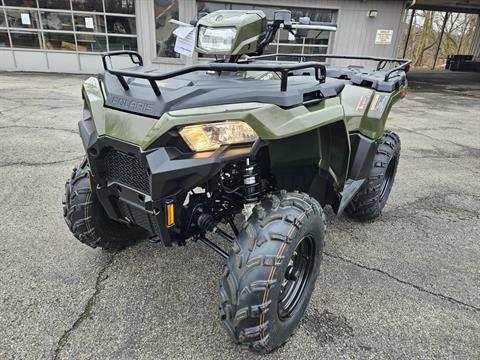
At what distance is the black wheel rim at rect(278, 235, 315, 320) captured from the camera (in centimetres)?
201

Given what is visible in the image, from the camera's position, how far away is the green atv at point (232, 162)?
1.52 m

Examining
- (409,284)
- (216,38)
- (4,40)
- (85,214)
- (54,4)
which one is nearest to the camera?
(216,38)

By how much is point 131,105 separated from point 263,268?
93cm

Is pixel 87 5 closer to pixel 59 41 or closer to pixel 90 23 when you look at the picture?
pixel 90 23

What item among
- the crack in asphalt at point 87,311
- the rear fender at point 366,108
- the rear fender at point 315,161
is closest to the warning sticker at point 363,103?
the rear fender at point 366,108

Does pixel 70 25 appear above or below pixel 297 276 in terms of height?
above

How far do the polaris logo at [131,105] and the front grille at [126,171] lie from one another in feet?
0.73

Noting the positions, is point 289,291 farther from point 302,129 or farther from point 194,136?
point 194,136

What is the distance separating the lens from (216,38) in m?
2.05

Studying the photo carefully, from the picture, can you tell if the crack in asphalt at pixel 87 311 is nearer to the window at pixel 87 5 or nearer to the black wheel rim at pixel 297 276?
the black wheel rim at pixel 297 276

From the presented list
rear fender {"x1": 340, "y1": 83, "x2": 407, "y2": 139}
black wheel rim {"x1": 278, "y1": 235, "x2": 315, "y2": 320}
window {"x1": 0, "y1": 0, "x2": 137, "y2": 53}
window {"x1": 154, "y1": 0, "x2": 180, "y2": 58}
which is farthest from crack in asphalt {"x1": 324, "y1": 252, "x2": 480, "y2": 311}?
window {"x1": 0, "y1": 0, "x2": 137, "y2": 53}

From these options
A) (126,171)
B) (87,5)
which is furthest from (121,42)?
(126,171)

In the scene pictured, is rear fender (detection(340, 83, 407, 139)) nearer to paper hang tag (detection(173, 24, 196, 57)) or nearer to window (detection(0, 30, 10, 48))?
paper hang tag (detection(173, 24, 196, 57))

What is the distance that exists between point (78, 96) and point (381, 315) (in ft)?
30.2
